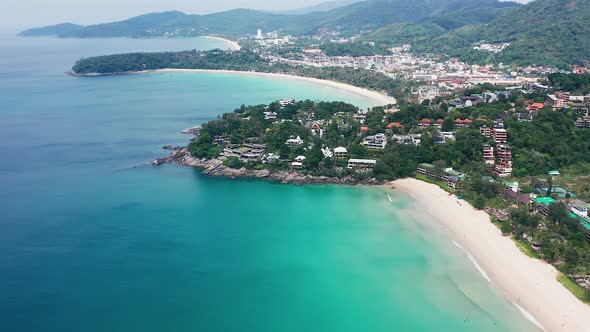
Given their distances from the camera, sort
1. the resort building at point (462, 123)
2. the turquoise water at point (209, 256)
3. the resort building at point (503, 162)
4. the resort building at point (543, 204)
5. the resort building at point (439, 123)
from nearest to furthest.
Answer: the turquoise water at point (209, 256) < the resort building at point (543, 204) < the resort building at point (503, 162) < the resort building at point (462, 123) < the resort building at point (439, 123)

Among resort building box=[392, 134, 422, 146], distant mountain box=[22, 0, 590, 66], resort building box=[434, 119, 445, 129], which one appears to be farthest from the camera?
distant mountain box=[22, 0, 590, 66]

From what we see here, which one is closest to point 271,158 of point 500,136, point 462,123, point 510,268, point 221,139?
point 221,139

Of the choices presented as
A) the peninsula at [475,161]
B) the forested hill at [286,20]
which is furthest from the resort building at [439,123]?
the forested hill at [286,20]

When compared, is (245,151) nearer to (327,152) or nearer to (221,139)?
(221,139)

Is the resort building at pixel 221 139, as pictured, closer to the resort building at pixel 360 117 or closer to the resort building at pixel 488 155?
the resort building at pixel 360 117

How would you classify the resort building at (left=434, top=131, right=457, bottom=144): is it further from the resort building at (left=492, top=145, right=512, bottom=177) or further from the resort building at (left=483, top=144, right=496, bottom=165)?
the resort building at (left=492, top=145, right=512, bottom=177)

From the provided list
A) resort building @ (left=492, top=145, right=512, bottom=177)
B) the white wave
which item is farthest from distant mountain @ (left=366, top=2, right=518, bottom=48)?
the white wave
